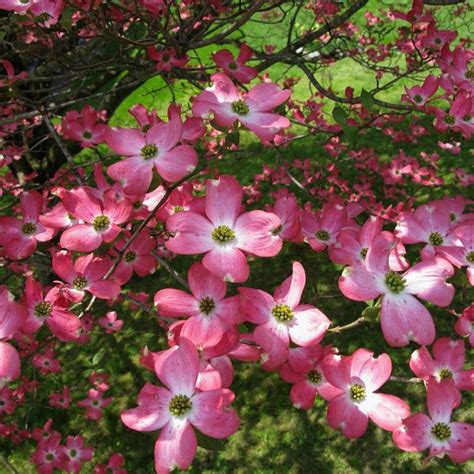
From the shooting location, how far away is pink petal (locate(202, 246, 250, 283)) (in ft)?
3.40

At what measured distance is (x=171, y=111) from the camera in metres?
1.22

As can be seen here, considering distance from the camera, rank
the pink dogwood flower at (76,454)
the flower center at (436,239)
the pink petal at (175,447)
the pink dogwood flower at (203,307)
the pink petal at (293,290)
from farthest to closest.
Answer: the pink dogwood flower at (76,454) → the flower center at (436,239) → the pink petal at (293,290) → the pink dogwood flower at (203,307) → the pink petal at (175,447)

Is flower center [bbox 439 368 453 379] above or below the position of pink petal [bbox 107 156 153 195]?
below

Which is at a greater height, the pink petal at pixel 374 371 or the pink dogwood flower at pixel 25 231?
the pink dogwood flower at pixel 25 231

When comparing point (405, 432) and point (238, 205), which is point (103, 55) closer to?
point (238, 205)

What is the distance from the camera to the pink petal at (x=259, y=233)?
1111 mm

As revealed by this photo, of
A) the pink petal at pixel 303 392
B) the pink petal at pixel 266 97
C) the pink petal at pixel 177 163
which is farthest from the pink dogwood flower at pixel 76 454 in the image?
the pink petal at pixel 266 97

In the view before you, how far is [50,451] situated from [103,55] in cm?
226

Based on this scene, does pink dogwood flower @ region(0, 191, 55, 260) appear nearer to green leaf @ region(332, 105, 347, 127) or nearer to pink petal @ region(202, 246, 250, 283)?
pink petal @ region(202, 246, 250, 283)

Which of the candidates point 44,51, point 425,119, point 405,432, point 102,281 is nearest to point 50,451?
point 102,281

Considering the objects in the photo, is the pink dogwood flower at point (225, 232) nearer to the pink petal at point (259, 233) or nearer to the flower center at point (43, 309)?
the pink petal at point (259, 233)

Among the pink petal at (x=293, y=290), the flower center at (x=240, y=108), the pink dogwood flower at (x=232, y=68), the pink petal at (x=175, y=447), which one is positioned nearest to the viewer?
the pink petal at (x=175, y=447)

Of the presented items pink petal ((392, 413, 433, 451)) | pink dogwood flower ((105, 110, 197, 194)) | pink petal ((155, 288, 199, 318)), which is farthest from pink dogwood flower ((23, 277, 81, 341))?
pink petal ((392, 413, 433, 451))

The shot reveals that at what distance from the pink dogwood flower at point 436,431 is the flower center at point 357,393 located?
0.11 m
